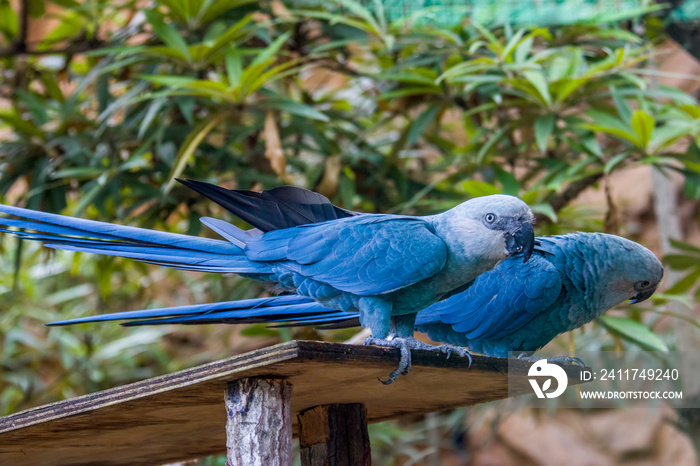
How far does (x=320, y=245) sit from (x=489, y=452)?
4.10 m

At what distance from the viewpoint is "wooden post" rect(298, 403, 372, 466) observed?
1398 millimetres

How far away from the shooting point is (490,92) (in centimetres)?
217

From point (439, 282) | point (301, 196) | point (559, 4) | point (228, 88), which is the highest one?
point (559, 4)

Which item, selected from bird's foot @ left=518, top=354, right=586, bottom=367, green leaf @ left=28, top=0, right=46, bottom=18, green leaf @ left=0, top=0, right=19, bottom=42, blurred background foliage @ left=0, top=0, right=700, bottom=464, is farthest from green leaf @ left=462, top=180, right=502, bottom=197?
green leaf @ left=28, top=0, right=46, bottom=18

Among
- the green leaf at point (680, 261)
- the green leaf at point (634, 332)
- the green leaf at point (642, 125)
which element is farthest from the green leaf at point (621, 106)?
the green leaf at point (634, 332)

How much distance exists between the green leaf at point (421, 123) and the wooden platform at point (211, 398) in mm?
900

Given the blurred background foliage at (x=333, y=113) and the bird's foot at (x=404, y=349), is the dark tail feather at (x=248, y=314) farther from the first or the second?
the blurred background foliage at (x=333, y=113)

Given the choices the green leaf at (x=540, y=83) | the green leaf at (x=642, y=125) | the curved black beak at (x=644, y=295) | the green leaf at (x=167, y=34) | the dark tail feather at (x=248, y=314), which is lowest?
the curved black beak at (x=644, y=295)

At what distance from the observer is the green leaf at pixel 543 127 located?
1966mm

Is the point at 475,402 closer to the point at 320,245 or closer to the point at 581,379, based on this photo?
the point at 581,379

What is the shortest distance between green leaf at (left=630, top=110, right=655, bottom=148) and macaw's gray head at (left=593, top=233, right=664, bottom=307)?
53 centimetres

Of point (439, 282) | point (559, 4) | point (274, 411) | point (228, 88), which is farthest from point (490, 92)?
point (274, 411)

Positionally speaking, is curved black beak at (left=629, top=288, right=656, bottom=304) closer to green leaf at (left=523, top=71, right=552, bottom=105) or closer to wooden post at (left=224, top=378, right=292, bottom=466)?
green leaf at (left=523, top=71, right=552, bottom=105)

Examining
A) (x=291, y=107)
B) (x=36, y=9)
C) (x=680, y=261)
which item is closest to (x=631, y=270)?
(x=680, y=261)
